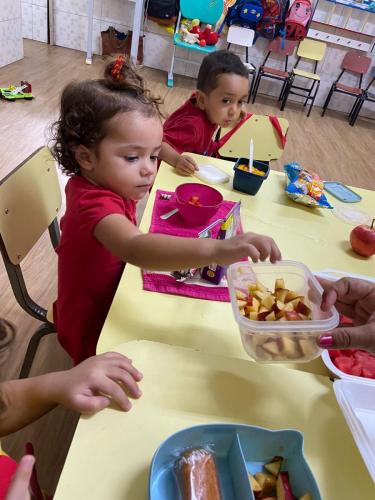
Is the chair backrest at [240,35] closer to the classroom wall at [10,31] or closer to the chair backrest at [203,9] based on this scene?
the chair backrest at [203,9]

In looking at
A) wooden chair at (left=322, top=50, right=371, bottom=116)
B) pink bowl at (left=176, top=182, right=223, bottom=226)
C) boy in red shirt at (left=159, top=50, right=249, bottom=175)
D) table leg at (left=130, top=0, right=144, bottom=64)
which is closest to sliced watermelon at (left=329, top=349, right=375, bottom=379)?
pink bowl at (left=176, top=182, right=223, bottom=226)

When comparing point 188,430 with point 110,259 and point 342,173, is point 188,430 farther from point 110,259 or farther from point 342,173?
point 342,173

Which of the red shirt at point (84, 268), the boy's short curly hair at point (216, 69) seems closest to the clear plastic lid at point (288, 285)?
the red shirt at point (84, 268)

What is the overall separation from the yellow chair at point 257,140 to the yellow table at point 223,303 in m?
0.35

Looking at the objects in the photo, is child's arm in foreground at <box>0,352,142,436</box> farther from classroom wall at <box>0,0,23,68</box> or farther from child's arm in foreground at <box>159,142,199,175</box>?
classroom wall at <box>0,0,23,68</box>

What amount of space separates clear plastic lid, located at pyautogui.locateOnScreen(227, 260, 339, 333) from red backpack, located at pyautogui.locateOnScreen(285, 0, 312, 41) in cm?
480

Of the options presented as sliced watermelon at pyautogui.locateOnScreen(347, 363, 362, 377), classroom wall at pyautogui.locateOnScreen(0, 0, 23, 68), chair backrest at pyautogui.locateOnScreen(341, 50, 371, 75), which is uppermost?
sliced watermelon at pyautogui.locateOnScreen(347, 363, 362, 377)

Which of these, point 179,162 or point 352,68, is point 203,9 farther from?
point 179,162

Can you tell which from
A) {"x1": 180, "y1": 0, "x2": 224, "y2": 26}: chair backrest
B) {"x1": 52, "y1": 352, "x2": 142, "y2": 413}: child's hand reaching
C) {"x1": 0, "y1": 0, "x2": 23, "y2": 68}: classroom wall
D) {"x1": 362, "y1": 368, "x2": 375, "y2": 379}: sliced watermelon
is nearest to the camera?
{"x1": 52, "y1": 352, "x2": 142, "y2": 413}: child's hand reaching

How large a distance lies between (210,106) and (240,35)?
3.47 meters

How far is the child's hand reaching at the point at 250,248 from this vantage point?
2.06ft

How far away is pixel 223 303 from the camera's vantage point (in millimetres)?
812

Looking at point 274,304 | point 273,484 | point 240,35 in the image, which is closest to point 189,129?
point 274,304

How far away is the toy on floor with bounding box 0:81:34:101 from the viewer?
333 cm
